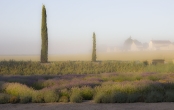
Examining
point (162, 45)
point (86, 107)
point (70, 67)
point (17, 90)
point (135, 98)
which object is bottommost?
→ point (86, 107)

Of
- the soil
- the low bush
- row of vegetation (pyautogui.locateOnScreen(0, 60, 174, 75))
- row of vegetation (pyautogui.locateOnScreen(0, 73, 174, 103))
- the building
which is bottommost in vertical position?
the soil

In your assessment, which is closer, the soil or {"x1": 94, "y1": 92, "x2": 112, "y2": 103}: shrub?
the soil

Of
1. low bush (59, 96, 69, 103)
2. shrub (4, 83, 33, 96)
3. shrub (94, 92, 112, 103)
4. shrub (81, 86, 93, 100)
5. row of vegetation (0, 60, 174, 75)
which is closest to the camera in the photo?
shrub (94, 92, 112, 103)

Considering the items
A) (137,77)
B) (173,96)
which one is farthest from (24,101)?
(137,77)

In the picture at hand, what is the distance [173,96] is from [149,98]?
107 centimetres

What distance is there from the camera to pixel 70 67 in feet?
117

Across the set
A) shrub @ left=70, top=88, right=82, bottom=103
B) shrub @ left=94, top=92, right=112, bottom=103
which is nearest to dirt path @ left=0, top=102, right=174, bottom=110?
shrub @ left=94, top=92, right=112, bottom=103

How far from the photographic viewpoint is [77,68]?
35.6 metres

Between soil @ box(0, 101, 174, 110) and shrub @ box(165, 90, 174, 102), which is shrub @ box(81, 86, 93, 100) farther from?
shrub @ box(165, 90, 174, 102)

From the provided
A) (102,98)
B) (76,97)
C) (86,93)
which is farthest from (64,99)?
(102,98)

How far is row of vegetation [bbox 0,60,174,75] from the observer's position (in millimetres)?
33125

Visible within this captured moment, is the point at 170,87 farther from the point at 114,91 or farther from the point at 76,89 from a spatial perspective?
the point at 76,89

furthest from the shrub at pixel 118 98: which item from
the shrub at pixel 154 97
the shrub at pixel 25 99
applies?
the shrub at pixel 25 99

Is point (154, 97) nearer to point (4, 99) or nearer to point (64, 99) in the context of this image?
point (64, 99)
